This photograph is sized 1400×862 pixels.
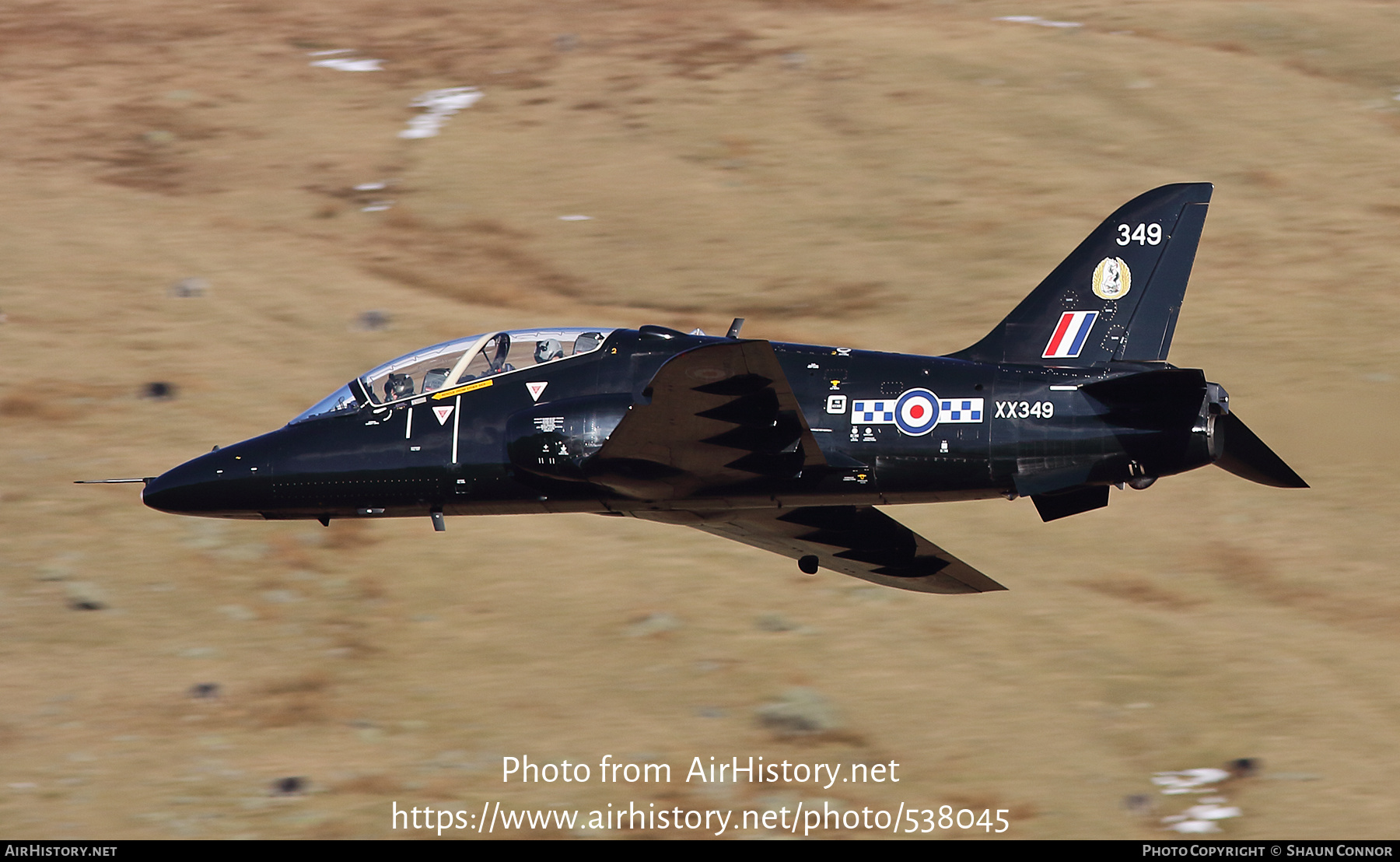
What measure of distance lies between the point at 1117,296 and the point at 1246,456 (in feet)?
8.96

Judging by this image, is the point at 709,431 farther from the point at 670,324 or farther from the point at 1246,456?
the point at 670,324

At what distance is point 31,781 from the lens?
24516mm

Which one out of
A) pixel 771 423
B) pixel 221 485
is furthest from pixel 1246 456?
pixel 221 485

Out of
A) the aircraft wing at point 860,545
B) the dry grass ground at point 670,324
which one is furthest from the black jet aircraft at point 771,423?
the dry grass ground at point 670,324

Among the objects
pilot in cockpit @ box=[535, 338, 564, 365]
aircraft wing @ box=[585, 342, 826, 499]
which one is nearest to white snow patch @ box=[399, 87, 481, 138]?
pilot in cockpit @ box=[535, 338, 564, 365]

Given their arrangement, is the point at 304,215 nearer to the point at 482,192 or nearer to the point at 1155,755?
the point at 482,192

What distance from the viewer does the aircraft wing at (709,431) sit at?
17.2 meters

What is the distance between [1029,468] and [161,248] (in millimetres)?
30000

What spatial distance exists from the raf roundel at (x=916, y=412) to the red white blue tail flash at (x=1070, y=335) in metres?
1.75

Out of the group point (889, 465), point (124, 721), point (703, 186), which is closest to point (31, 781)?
point (124, 721)

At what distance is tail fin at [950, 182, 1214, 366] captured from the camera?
63.8 feet

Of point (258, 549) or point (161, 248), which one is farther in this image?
point (161, 248)
